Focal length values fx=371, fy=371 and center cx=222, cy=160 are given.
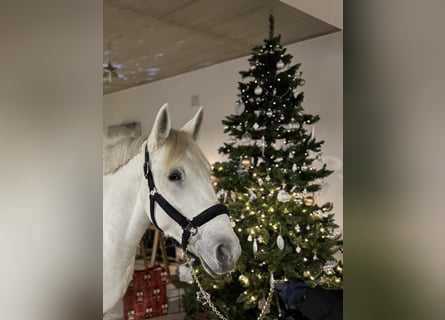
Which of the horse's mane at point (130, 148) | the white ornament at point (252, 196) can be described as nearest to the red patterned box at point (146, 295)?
the white ornament at point (252, 196)

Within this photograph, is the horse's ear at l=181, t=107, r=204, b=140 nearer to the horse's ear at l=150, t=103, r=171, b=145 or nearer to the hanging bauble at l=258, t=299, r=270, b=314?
the horse's ear at l=150, t=103, r=171, b=145

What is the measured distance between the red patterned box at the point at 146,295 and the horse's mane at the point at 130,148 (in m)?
1.01

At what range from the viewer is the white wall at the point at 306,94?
2805 millimetres

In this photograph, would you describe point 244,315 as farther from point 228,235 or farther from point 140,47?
point 140,47

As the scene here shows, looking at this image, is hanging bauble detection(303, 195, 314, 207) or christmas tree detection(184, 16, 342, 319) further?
hanging bauble detection(303, 195, 314, 207)

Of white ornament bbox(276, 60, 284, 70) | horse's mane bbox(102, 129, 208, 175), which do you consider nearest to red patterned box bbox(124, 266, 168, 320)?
horse's mane bbox(102, 129, 208, 175)

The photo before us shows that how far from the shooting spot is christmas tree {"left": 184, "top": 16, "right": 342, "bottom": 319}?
200 cm

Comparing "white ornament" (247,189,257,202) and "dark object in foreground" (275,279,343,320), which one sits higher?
"white ornament" (247,189,257,202)

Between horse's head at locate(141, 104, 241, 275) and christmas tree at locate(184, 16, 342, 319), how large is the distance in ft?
1.02

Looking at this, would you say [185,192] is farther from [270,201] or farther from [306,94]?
[306,94]

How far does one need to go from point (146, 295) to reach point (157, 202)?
1.10m
